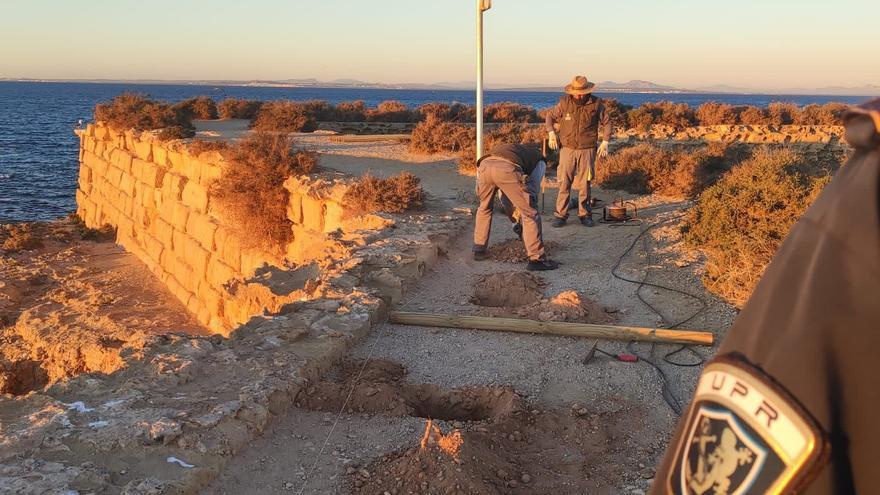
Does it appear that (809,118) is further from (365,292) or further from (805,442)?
(805,442)

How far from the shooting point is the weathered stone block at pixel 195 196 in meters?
Answer: 14.2

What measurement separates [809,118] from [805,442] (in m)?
33.1

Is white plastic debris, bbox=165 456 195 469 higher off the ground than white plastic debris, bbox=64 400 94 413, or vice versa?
white plastic debris, bbox=64 400 94 413

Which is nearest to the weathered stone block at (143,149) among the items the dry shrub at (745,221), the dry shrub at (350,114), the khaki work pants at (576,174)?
the khaki work pants at (576,174)

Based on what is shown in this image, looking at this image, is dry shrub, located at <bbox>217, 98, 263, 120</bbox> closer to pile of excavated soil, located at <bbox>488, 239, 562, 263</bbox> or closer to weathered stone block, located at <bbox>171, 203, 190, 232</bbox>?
weathered stone block, located at <bbox>171, 203, 190, 232</bbox>

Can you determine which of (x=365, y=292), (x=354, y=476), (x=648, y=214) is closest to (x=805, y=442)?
(x=354, y=476)

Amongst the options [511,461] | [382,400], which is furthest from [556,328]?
[511,461]

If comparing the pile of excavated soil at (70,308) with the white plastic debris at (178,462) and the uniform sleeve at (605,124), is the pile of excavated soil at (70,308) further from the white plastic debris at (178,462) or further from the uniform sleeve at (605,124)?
the uniform sleeve at (605,124)

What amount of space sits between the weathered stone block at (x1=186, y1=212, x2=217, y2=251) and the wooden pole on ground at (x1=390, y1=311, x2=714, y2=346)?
25.9ft

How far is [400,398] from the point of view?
16.9ft

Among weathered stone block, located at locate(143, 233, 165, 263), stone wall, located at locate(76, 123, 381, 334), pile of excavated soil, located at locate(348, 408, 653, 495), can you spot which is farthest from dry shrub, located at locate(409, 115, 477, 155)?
pile of excavated soil, located at locate(348, 408, 653, 495)

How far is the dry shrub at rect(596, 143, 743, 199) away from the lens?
13344 millimetres

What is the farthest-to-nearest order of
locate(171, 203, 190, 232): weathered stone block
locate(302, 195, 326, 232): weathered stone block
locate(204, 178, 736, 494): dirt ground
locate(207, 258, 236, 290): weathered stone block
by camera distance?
locate(171, 203, 190, 232): weathered stone block
locate(207, 258, 236, 290): weathered stone block
locate(302, 195, 326, 232): weathered stone block
locate(204, 178, 736, 494): dirt ground

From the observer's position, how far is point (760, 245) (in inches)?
312
